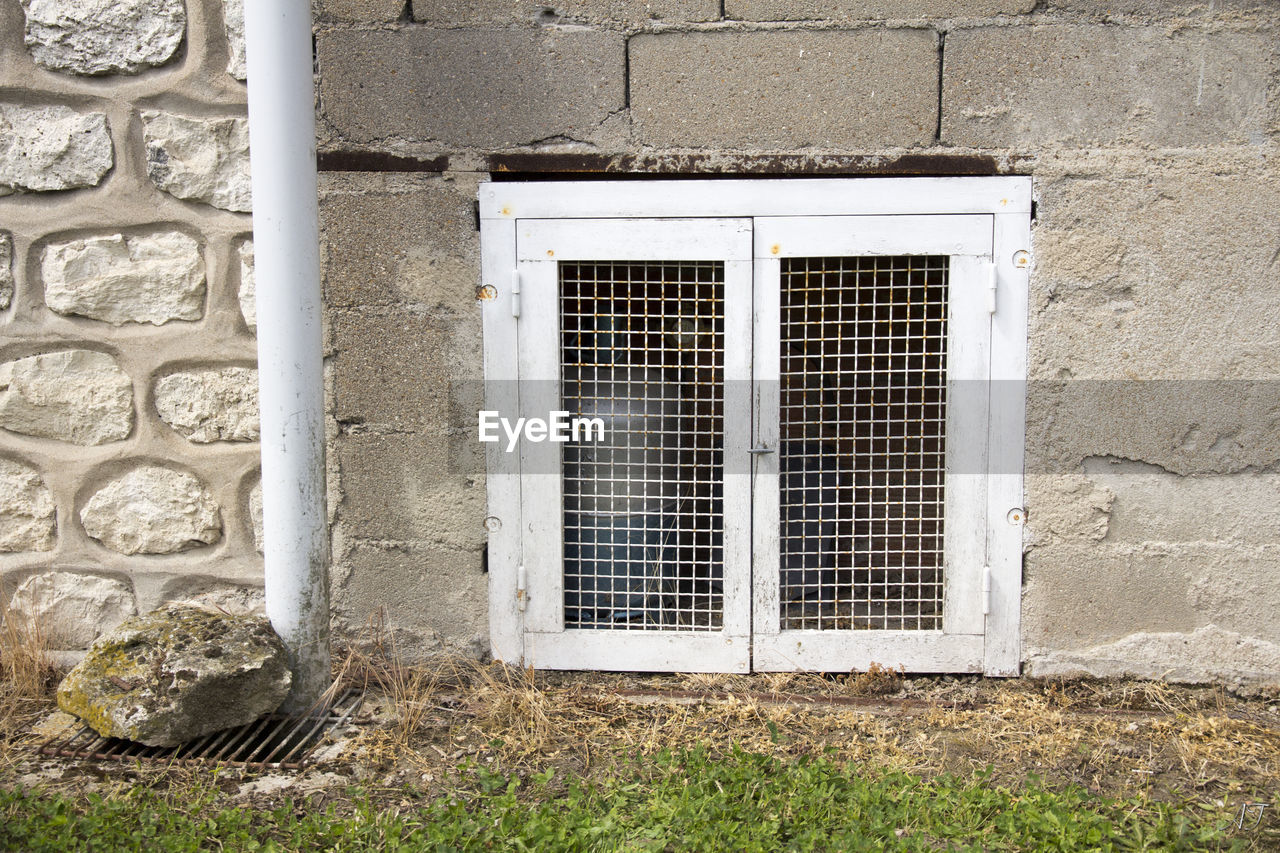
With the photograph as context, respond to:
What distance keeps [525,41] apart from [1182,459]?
2531 mm

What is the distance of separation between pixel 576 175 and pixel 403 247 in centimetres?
62

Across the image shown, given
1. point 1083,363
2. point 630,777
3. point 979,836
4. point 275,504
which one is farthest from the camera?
A: point 1083,363

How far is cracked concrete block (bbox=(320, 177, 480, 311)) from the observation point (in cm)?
305

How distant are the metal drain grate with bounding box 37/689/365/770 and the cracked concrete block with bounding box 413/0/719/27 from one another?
2262mm

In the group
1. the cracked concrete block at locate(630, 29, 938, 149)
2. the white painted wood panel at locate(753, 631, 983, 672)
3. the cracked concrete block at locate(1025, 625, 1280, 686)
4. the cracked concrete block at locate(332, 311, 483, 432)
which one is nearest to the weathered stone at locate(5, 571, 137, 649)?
the cracked concrete block at locate(332, 311, 483, 432)

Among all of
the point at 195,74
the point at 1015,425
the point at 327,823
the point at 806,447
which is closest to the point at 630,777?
the point at 327,823

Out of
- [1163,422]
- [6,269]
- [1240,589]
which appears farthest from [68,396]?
[1240,589]

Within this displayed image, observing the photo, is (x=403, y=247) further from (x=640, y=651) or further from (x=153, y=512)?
(x=640, y=651)

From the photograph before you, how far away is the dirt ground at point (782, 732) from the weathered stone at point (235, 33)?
197cm

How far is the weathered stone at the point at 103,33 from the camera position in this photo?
2.95 m

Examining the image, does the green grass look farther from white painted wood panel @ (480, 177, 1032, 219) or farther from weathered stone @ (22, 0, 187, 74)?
weathered stone @ (22, 0, 187, 74)

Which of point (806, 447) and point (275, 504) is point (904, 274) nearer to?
point (806, 447)

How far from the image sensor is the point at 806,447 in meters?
3.15

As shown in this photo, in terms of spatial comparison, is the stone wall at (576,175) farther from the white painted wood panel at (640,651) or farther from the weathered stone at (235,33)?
the white painted wood panel at (640,651)
